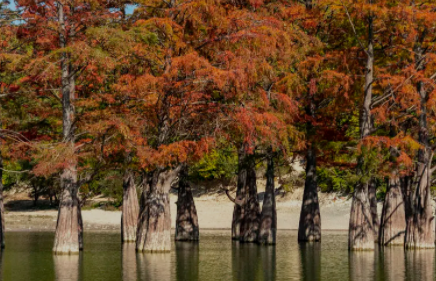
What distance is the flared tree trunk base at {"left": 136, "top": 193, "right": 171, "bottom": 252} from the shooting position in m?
35.8

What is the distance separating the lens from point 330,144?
4366cm

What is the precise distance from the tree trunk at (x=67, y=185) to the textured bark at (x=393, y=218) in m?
18.2

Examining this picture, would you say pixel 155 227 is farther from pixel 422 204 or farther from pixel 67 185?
pixel 422 204

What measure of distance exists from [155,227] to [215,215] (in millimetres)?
36606

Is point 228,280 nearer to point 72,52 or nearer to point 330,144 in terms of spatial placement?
point 72,52

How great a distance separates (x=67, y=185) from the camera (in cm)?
3603

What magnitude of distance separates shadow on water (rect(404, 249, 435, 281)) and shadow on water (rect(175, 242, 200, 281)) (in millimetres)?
7978

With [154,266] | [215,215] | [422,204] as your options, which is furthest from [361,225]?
[215,215]

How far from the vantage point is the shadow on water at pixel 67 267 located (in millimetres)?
26833

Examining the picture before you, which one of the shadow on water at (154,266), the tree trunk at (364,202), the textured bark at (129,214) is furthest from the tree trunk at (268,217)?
the shadow on water at (154,266)

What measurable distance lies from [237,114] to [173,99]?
3.40m

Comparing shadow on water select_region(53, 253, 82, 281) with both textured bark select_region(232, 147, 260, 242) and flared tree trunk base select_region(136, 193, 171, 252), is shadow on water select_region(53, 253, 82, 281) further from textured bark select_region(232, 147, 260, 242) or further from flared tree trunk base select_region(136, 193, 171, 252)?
textured bark select_region(232, 147, 260, 242)

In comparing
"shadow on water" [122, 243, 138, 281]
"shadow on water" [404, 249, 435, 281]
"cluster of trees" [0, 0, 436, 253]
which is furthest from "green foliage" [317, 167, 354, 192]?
"shadow on water" [122, 243, 138, 281]

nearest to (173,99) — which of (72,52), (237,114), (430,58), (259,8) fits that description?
(237,114)
